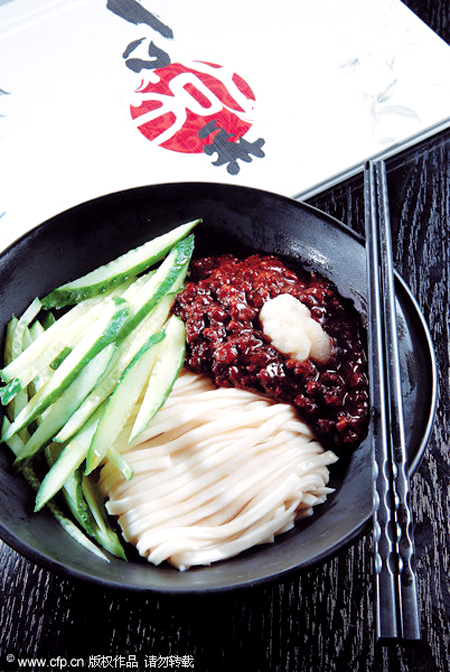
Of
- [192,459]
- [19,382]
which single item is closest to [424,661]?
[192,459]

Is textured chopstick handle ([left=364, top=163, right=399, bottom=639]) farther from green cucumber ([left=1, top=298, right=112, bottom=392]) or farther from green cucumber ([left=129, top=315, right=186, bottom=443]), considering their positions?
green cucumber ([left=1, top=298, right=112, bottom=392])

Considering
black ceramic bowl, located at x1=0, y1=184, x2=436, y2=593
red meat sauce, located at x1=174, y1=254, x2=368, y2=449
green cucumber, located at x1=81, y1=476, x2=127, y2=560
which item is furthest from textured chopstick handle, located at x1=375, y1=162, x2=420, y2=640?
green cucumber, located at x1=81, y1=476, x2=127, y2=560

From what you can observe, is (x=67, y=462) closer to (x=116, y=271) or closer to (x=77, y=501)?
(x=77, y=501)

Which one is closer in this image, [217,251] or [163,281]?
[163,281]

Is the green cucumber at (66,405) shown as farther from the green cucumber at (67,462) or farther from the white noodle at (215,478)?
the white noodle at (215,478)

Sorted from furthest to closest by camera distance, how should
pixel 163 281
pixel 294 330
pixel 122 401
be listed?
pixel 163 281
pixel 294 330
pixel 122 401

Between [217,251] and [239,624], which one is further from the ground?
[217,251]

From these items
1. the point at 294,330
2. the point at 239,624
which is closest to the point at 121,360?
the point at 294,330
